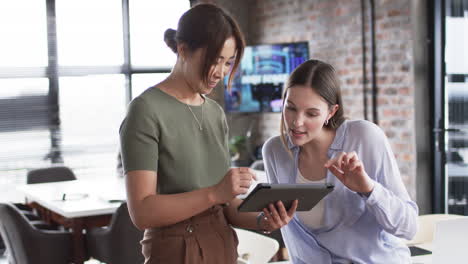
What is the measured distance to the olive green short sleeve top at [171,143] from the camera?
1.60 metres

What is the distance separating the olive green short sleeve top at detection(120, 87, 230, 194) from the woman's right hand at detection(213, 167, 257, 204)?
11 centimetres

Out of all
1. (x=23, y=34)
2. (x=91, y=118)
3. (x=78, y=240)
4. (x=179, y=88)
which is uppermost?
(x=23, y=34)

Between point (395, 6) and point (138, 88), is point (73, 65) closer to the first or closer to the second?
point (138, 88)

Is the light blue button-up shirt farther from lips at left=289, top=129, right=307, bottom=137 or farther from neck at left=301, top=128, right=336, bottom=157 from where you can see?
lips at left=289, top=129, right=307, bottom=137

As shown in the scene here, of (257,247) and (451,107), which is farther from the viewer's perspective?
(451,107)

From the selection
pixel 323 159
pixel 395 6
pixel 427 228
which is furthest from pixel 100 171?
pixel 323 159

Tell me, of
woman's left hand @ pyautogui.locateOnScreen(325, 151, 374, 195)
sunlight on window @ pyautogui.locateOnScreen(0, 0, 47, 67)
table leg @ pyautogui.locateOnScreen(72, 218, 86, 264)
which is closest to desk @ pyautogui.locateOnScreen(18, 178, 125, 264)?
table leg @ pyautogui.locateOnScreen(72, 218, 86, 264)

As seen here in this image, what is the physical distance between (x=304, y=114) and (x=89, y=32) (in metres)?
5.16

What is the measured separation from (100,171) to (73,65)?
3.89ft

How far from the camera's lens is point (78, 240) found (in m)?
4.15

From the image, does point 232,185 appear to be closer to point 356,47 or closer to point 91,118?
point 356,47

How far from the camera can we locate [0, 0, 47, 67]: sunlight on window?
20.7 feet

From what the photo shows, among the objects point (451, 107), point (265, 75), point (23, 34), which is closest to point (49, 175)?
point (23, 34)

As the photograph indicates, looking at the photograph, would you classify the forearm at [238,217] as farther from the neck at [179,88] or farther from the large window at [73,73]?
the large window at [73,73]
